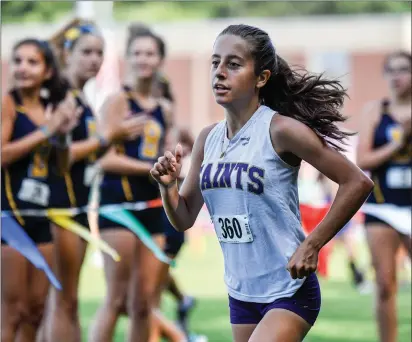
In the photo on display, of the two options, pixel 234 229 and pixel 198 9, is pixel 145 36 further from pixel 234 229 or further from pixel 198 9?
pixel 198 9

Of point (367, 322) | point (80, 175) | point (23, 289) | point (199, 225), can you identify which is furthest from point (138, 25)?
point (199, 225)

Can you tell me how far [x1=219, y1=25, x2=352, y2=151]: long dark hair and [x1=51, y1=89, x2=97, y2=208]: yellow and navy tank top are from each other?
86.3 inches

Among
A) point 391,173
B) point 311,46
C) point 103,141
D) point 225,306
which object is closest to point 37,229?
point 103,141

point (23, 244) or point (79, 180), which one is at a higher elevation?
point (79, 180)

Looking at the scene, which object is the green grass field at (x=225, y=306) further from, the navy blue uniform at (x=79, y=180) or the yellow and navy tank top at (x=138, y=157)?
the navy blue uniform at (x=79, y=180)

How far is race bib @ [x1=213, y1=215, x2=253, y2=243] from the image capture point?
4660mm

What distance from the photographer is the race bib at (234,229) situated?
15.3 feet

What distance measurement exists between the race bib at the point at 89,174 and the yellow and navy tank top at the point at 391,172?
6.30 ft

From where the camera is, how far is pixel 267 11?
46.6 m

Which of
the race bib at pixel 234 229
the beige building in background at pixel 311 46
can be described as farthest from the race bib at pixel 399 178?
the beige building in background at pixel 311 46

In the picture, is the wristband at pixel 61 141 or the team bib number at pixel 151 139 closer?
the wristband at pixel 61 141

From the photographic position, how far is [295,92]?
4914mm

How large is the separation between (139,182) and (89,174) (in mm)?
502

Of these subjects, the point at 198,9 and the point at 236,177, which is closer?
the point at 236,177
